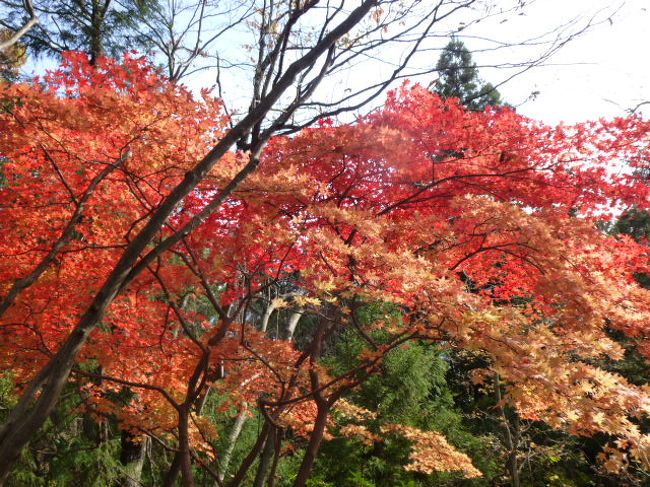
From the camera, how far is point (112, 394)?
8133 millimetres

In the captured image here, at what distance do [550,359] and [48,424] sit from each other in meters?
8.76

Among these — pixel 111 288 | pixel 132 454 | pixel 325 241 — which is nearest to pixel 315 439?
pixel 325 241

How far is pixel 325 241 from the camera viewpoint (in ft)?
11.6

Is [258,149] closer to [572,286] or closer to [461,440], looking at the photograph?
[572,286]

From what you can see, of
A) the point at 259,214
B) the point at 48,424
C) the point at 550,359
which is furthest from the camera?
the point at 48,424

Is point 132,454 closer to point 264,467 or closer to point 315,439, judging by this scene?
point 264,467

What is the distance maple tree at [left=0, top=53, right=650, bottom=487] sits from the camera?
324 cm

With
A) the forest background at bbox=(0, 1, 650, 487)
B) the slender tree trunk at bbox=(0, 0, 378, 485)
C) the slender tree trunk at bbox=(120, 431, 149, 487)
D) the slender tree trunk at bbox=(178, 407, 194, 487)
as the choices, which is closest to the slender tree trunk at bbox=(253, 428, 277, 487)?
the forest background at bbox=(0, 1, 650, 487)

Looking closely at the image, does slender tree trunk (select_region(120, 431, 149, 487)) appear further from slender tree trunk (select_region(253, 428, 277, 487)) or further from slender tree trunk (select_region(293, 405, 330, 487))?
slender tree trunk (select_region(293, 405, 330, 487))

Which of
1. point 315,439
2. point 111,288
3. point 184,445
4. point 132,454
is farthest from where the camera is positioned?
point 132,454

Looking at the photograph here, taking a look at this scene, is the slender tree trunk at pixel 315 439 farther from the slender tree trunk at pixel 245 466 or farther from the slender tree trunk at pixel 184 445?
the slender tree trunk at pixel 184 445

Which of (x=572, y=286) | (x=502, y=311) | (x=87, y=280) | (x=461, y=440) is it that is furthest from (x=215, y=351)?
(x=461, y=440)

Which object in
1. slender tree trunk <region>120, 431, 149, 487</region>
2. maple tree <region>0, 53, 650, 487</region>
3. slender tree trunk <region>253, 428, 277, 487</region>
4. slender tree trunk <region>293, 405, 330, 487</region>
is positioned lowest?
slender tree trunk <region>120, 431, 149, 487</region>

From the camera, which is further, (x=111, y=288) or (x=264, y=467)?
(x=264, y=467)
